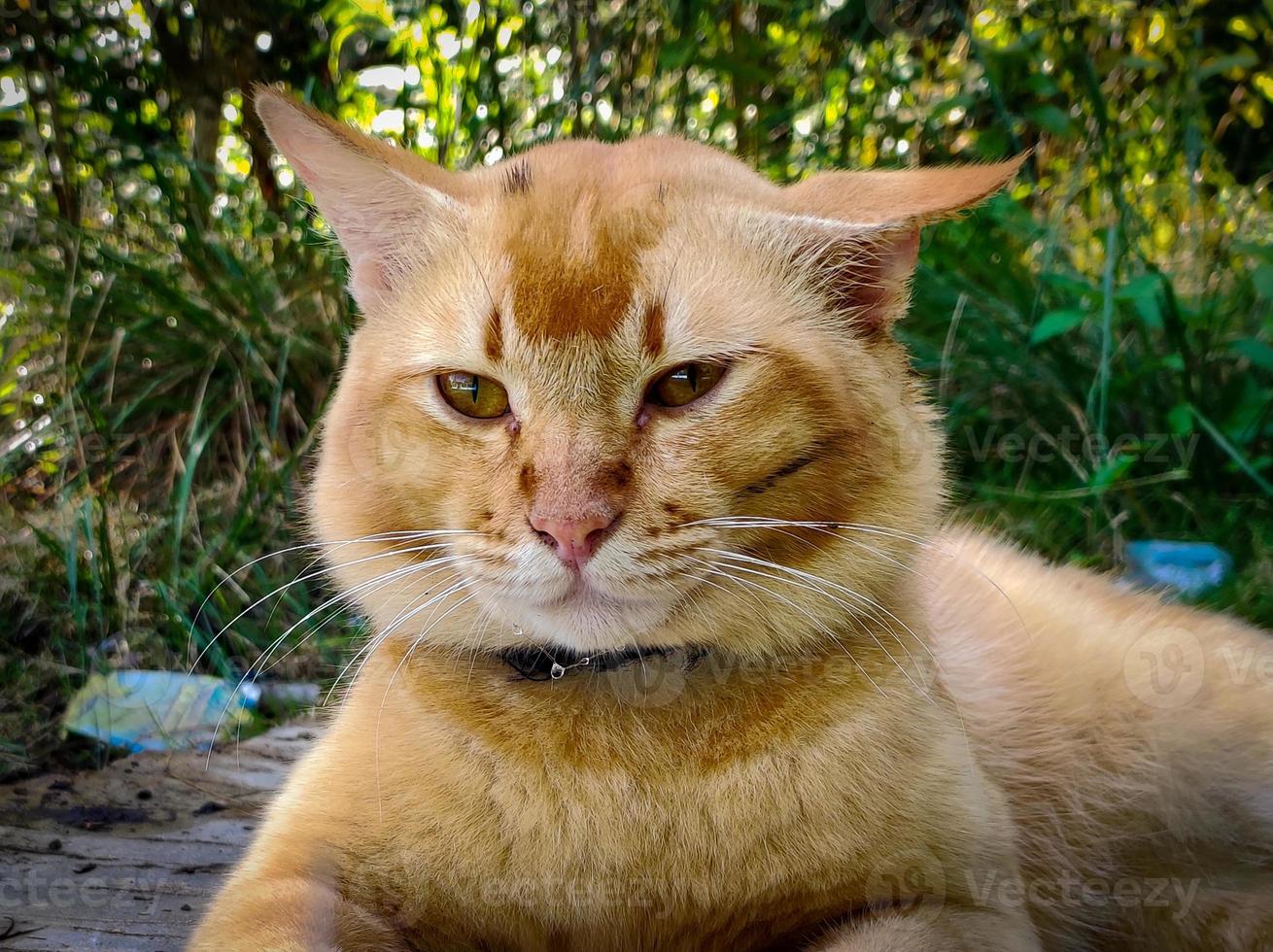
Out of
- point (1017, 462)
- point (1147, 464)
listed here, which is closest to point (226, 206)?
point (1017, 462)

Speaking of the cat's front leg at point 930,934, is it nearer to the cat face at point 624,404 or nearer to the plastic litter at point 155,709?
the cat face at point 624,404

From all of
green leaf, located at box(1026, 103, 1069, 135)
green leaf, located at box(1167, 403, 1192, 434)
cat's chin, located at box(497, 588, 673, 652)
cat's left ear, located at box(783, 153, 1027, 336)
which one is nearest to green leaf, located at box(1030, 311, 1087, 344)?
green leaf, located at box(1167, 403, 1192, 434)

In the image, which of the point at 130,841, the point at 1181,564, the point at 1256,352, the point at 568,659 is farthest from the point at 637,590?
the point at 1256,352

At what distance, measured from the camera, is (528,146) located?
2.86 metres

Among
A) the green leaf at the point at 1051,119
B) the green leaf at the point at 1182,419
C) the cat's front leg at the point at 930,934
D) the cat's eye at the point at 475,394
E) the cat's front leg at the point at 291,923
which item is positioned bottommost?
the cat's front leg at the point at 930,934

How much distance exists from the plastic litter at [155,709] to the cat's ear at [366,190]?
109cm

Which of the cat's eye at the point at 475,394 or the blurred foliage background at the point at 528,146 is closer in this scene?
the cat's eye at the point at 475,394

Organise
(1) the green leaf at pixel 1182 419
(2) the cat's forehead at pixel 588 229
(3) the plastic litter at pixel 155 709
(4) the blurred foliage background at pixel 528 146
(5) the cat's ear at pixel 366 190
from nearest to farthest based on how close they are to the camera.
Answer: (2) the cat's forehead at pixel 588 229 < (5) the cat's ear at pixel 366 190 < (3) the plastic litter at pixel 155 709 < (1) the green leaf at pixel 1182 419 < (4) the blurred foliage background at pixel 528 146

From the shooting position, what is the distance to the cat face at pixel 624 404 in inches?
43.2

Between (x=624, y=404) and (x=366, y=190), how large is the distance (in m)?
0.52

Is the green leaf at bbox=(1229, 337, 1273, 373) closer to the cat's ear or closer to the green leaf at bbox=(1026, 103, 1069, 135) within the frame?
the green leaf at bbox=(1026, 103, 1069, 135)

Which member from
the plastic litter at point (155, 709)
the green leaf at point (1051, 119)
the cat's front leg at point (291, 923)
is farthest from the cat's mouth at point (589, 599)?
the green leaf at point (1051, 119)

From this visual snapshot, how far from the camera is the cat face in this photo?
3.60 feet

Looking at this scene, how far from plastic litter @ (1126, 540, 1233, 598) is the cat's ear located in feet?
5.90
